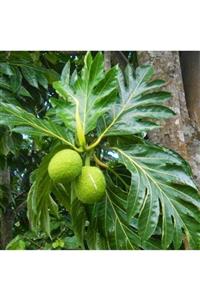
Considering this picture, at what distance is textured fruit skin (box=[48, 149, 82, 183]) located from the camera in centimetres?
99

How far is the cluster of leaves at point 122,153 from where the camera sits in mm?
1089

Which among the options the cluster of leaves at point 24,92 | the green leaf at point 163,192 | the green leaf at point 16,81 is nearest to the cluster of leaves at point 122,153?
the green leaf at point 163,192

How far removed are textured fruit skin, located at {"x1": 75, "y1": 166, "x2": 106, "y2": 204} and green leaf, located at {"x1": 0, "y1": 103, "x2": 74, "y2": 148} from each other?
0.09 m

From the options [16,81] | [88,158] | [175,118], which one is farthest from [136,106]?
[16,81]

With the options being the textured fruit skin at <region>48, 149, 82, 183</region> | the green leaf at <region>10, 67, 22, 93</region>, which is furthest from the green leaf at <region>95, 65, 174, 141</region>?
the green leaf at <region>10, 67, 22, 93</region>

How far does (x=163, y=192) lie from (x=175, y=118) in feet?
0.69

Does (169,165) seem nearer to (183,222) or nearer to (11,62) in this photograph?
(183,222)

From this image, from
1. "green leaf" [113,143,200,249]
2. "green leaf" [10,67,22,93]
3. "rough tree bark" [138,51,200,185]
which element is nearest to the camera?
"green leaf" [113,143,200,249]

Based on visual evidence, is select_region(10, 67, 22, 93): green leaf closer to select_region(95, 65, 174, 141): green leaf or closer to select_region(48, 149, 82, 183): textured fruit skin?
select_region(95, 65, 174, 141): green leaf

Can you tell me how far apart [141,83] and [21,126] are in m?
0.33

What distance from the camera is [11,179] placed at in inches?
98.8

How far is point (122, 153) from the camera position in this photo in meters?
1.12

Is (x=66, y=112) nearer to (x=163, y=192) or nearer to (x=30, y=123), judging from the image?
(x=30, y=123)

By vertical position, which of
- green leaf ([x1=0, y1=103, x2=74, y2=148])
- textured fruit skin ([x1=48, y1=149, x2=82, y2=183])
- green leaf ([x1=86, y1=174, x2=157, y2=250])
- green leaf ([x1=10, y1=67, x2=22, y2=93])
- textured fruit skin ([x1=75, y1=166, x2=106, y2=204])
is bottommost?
green leaf ([x1=86, y1=174, x2=157, y2=250])
